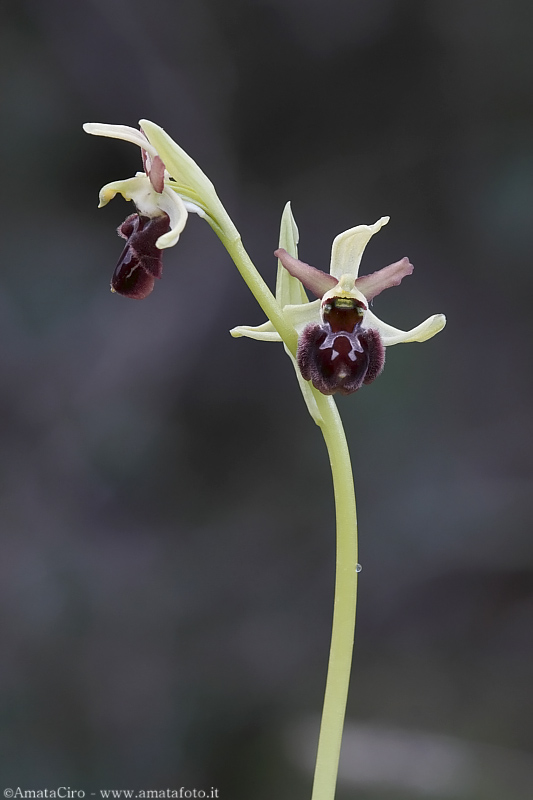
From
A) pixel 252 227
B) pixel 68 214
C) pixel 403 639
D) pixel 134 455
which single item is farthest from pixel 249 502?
pixel 68 214

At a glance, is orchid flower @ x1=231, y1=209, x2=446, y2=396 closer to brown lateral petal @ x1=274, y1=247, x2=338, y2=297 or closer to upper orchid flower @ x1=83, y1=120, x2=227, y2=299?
brown lateral petal @ x1=274, y1=247, x2=338, y2=297

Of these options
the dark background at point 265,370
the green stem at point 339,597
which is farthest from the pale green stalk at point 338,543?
the dark background at point 265,370

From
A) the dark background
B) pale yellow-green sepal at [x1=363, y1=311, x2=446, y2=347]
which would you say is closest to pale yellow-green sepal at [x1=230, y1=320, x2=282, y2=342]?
pale yellow-green sepal at [x1=363, y1=311, x2=446, y2=347]

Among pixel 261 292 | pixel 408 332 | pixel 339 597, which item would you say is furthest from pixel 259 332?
pixel 339 597

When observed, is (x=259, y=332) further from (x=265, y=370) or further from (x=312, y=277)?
(x=265, y=370)

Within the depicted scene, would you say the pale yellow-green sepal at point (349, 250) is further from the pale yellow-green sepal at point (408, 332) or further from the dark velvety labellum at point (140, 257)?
the dark velvety labellum at point (140, 257)

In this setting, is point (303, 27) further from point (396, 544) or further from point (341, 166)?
point (396, 544)
